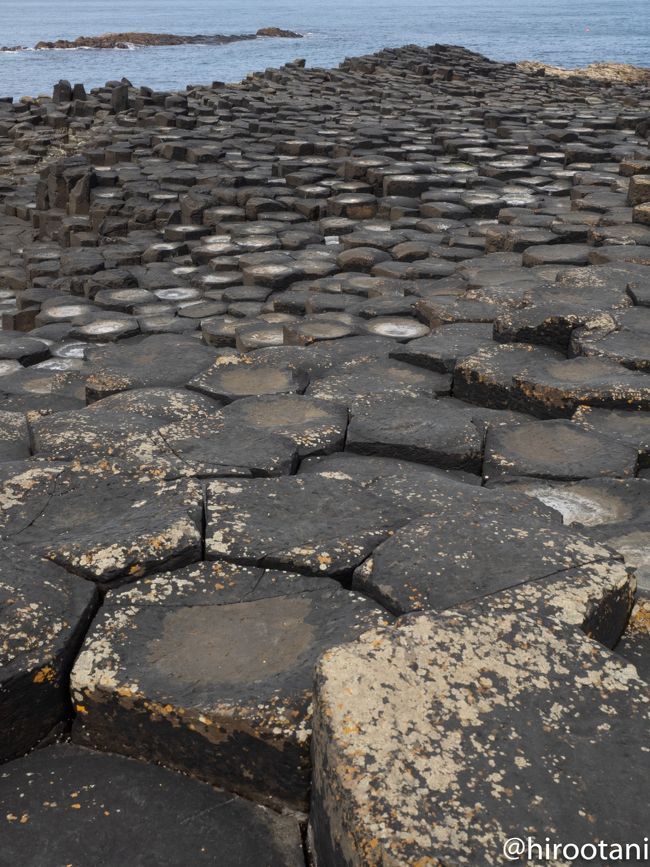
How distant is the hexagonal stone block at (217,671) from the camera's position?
1.54 m

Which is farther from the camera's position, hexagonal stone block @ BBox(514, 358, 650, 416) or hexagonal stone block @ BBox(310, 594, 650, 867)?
hexagonal stone block @ BBox(514, 358, 650, 416)

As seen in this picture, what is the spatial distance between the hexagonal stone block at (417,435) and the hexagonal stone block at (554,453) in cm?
7

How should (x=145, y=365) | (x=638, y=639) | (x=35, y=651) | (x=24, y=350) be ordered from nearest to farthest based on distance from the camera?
(x=35, y=651) → (x=638, y=639) → (x=145, y=365) → (x=24, y=350)

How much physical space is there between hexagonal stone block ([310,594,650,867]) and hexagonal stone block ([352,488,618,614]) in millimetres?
141

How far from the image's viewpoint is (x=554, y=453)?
9.05 ft

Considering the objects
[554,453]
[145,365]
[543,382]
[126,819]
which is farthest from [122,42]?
[126,819]

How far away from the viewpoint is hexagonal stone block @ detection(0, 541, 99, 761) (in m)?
1.61

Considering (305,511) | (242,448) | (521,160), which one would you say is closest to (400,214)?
(521,160)

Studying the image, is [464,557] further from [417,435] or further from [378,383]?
[378,383]

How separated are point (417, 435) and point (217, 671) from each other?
51.2 inches

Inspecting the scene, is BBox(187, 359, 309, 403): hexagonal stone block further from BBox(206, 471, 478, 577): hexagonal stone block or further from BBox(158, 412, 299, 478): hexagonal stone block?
BBox(206, 471, 478, 577): hexagonal stone block

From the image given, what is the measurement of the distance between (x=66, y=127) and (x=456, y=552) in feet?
48.6

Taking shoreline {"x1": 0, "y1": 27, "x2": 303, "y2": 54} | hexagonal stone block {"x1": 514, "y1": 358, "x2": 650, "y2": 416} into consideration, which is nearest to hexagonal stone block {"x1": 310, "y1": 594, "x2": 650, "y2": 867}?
Answer: hexagonal stone block {"x1": 514, "y1": 358, "x2": 650, "y2": 416}

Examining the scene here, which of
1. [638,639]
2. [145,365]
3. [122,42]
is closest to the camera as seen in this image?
[638,639]
